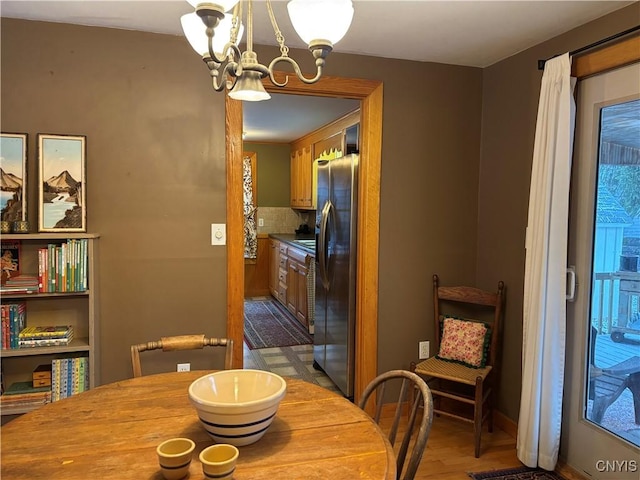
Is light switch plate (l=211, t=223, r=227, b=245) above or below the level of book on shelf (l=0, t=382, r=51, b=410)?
above

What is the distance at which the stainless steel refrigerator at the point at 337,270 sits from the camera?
A: 3250 mm

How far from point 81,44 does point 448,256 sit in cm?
253

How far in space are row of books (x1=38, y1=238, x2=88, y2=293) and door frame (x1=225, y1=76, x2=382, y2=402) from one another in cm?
77

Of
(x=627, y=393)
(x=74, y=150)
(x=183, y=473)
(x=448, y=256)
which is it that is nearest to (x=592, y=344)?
(x=627, y=393)

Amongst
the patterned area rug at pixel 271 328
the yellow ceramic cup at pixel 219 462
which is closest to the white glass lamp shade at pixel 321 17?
the yellow ceramic cup at pixel 219 462

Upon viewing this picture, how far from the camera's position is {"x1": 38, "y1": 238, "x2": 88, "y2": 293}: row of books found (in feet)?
7.78

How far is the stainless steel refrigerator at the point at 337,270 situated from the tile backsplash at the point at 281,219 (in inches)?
125

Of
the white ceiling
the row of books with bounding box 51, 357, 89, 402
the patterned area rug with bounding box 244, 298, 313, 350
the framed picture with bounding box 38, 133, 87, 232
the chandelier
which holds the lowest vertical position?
the patterned area rug with bounding box 244, 298, 313, 350

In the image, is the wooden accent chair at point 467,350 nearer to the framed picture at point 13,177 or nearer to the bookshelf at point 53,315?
the bookshelf at point 53,315

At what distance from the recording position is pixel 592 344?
2.38 m

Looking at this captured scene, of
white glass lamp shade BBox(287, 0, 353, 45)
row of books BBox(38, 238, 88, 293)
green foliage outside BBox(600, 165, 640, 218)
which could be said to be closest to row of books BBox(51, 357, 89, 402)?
row of books BBox(38, 238, 88, 293)

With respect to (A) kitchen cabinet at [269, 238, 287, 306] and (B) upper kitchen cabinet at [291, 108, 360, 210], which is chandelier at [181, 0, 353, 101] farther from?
(A) kitchen cabinet at [269, 238, 287, 306]

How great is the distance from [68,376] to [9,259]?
68 centimetres

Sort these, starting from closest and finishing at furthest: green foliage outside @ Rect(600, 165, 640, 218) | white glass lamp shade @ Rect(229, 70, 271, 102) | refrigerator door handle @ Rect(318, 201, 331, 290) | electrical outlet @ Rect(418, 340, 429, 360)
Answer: white glass lamp shade @ Rect(229, 70, 271, 102)
green foliage outside @ Rect(600, 165, 640, 218)
electrical outlet @ Rect(418, 340, 429, 360)
refrigerator door handle @ Rect(318, 201, 331, 290)
